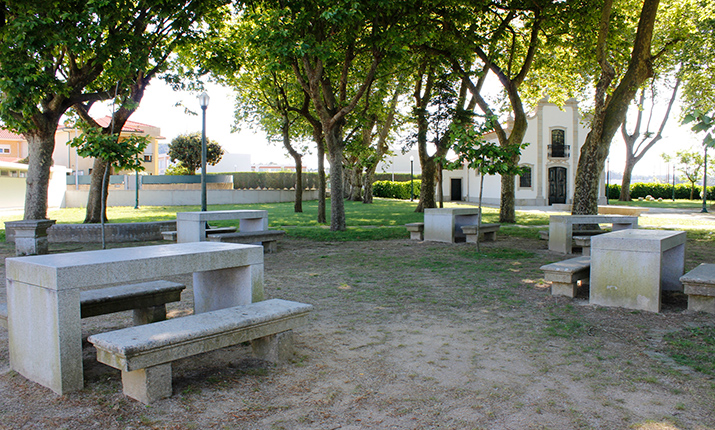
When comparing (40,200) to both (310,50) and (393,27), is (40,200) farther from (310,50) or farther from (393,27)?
(393,27)

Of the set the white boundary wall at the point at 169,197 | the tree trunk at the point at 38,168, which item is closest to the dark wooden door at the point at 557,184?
the white boundary wall at the point at 169,197

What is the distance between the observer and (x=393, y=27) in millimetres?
13078

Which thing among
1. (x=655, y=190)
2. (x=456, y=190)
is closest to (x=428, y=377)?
(x=456, y=190)

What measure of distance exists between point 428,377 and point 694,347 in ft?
7.53

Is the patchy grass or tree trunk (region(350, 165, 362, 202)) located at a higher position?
tree trunk (region(350, 165, 362, 202))

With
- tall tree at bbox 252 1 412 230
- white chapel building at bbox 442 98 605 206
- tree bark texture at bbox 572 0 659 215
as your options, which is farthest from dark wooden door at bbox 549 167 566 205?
tall tree at bbox 252 1 412 230

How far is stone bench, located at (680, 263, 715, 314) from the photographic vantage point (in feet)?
16.7

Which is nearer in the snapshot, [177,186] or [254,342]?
[254,342]

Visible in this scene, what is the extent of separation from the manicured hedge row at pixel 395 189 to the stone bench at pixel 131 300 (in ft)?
141

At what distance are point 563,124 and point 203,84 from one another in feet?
81.4

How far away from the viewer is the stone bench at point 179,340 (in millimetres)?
2992

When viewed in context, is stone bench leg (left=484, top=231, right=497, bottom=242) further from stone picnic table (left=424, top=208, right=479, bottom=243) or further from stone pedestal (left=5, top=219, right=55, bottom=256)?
stone pedestal (left=5, top=219, right=55, bottom=256)

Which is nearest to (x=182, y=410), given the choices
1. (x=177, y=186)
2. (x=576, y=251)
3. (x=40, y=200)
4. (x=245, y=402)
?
(x=245, y=402)

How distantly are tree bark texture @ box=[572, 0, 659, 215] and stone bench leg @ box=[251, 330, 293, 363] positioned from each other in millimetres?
10539
